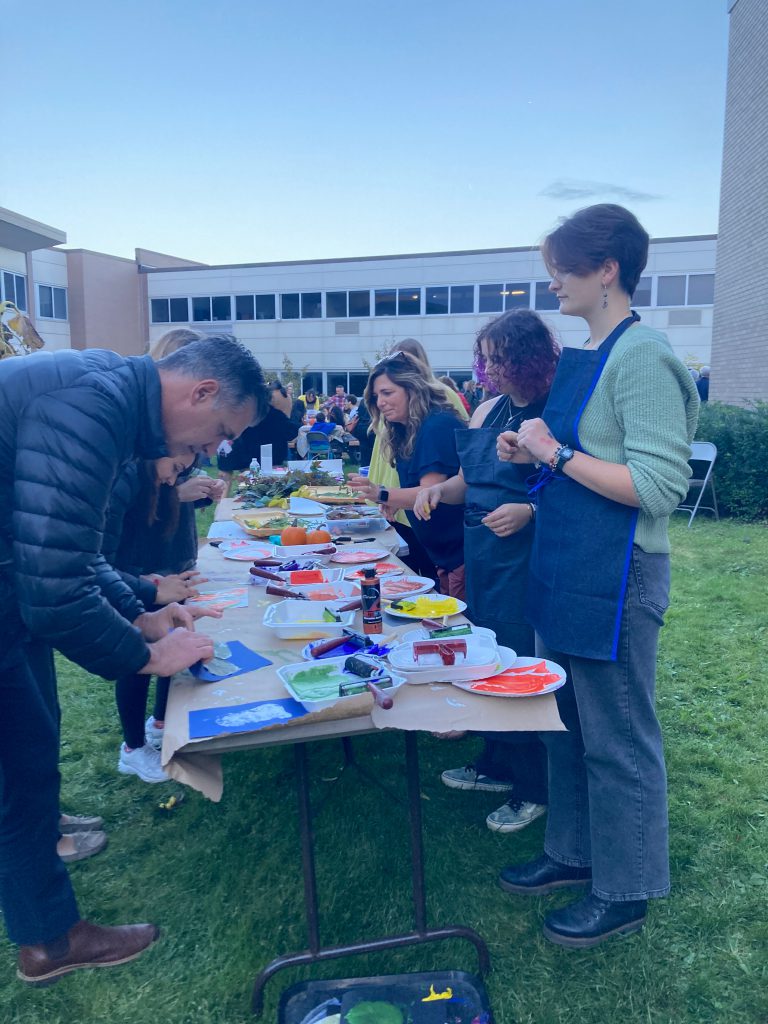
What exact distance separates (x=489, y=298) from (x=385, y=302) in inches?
158

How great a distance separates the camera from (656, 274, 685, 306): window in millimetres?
25219

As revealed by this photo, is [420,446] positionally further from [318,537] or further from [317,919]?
[317,919]

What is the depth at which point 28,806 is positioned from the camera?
2.00 meters

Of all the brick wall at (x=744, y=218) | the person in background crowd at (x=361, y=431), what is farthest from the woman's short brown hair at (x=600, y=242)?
the brick wall at (x=744, y=218)

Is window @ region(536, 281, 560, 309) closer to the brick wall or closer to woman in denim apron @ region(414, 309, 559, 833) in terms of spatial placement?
the brick wall

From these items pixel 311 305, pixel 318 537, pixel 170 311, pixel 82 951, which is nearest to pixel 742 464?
pixel 318 537

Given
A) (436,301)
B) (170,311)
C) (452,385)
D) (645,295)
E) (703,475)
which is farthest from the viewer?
(170,311)

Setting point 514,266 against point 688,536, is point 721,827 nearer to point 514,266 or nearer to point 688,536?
point 688,536

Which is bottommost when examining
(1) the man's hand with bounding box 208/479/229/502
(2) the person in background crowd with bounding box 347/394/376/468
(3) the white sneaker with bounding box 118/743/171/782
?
(3) the white sneaker with bounding box 118/743/171/782

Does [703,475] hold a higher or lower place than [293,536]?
lower

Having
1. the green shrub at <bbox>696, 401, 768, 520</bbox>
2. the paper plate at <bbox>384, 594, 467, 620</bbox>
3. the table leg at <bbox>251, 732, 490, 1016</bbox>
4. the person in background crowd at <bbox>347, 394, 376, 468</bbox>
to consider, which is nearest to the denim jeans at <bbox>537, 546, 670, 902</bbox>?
the paper plate at <bbox>384, 594, 467, 620</bbox>

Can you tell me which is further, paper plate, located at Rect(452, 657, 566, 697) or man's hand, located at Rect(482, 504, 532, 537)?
man's hand, located at Rect(482, 504, 532, 537)

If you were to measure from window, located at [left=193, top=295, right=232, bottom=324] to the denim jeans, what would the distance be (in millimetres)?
29755

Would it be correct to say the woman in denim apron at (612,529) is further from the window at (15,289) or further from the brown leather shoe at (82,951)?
the window at (15,289)
